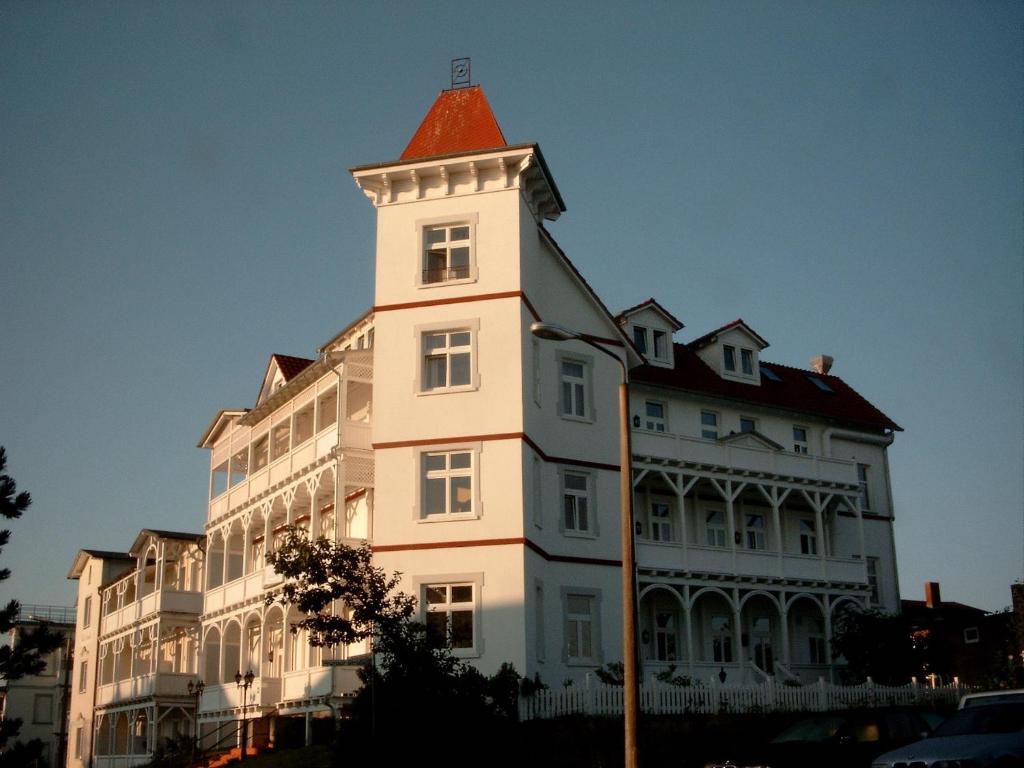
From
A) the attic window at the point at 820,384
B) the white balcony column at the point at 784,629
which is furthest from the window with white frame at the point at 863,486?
the white balcony column at the point at 784,629

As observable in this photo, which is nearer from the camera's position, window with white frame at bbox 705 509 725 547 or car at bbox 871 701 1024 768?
car at bbox 871 701 1024 768

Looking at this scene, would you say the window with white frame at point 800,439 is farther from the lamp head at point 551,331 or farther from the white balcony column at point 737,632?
the lamp head at point 551,331

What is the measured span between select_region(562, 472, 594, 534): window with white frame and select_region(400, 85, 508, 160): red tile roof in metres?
9.68

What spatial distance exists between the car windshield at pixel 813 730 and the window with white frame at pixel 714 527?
18.9 metres

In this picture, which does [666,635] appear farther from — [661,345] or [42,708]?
[42,708]

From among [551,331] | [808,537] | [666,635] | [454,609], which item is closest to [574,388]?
[454,609]

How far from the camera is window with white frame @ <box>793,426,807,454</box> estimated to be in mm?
44094

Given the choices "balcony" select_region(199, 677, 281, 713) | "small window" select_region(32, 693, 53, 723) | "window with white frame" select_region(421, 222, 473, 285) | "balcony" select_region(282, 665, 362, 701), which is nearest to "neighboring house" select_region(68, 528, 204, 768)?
"balcony" select_region(199, 677, 281, 713)

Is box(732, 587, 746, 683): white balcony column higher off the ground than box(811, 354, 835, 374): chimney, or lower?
lower

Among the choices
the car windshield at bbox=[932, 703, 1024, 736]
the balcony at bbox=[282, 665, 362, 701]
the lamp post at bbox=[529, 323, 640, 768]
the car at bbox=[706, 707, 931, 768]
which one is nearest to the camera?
the lamp post at bbox=[529, 323, 640, 768]

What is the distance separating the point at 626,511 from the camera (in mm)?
16500

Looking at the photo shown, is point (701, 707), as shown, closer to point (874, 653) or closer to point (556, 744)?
point (556, 744)

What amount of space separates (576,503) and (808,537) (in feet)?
39.2

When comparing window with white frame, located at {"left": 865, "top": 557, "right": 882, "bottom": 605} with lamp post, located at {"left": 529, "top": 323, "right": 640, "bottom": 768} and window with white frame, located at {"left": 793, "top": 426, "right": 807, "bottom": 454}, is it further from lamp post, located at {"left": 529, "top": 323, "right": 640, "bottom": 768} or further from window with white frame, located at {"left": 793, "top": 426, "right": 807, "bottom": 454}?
lamp post, located at {"left": 529, "top": 323, "right": 640, "bottom": 768}
